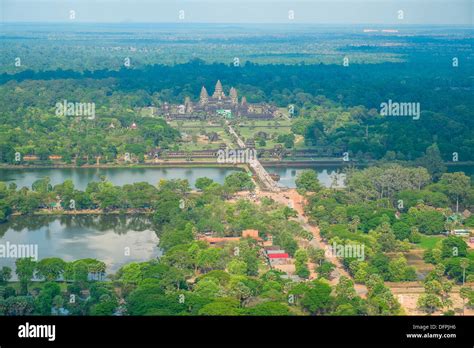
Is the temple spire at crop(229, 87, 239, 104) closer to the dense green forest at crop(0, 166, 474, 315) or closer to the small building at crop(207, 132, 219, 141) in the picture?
the small building at crop(207, 132, 219, 141)

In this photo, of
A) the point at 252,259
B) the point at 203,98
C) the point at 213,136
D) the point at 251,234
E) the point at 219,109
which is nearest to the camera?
the point at 252,259

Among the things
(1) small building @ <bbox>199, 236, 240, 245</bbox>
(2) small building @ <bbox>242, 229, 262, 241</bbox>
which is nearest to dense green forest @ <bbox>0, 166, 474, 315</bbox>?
(2) small building @ <bbox>242, 229, 262, 241</bbox>

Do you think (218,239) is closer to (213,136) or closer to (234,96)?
(213,136)

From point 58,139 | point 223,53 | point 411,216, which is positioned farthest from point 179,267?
point 223,53

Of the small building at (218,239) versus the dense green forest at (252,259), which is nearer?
the dense green forest at (252,259)

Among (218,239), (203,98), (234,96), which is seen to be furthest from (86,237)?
(234,96)

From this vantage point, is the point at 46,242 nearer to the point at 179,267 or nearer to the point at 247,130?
the point at 179,267

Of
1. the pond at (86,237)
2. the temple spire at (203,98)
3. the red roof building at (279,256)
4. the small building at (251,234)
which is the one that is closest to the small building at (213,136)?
the temple spire at (203,98)

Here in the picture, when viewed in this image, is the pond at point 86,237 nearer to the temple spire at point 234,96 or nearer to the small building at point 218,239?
the small building at point 218,239
